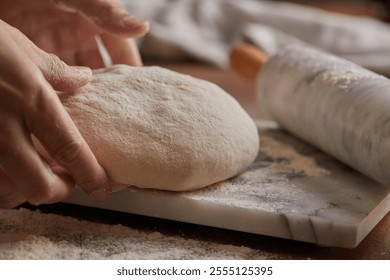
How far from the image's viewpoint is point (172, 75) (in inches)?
51.0

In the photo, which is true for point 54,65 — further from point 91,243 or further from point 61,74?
point 91,243

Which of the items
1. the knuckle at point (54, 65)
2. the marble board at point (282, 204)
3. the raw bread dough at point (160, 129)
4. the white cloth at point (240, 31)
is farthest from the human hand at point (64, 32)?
the white cloth at point (240, 31)

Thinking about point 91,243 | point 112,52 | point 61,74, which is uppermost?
point 61,74

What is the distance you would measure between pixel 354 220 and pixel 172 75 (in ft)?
1.56

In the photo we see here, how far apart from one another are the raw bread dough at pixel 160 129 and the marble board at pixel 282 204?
0.11ft

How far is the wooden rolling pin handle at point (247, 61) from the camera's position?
5.88 feet

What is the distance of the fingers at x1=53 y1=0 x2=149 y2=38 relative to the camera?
139 centimetres

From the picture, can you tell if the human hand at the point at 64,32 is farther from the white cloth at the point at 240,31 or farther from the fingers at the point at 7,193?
the white cloth at the point at 240,31

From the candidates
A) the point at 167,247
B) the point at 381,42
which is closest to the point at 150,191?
the point at 167,247

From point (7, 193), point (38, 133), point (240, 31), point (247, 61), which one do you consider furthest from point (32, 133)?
point (240, 31)

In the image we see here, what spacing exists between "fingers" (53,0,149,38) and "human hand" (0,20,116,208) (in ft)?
1.15

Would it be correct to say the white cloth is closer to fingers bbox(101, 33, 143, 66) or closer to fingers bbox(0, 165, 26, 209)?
fingers bbox(101, 33, 143, 66)

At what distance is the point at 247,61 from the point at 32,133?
0.94 metres

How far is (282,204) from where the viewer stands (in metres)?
1.14
